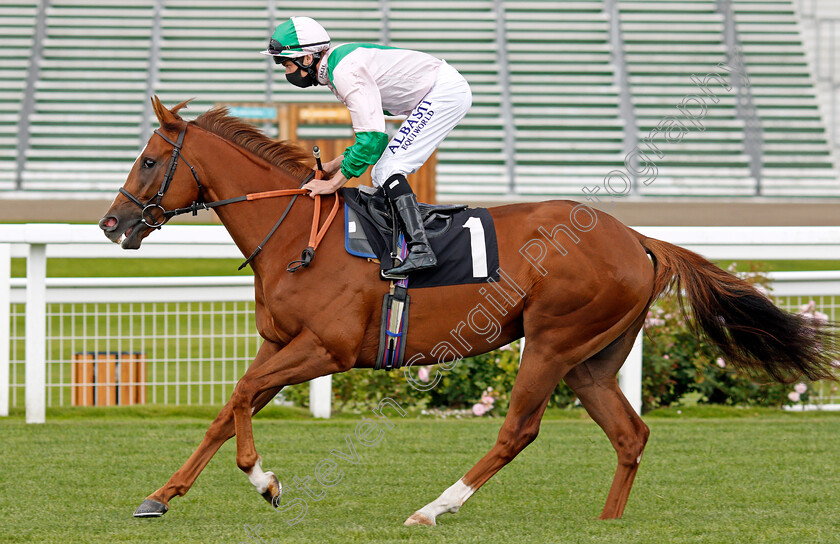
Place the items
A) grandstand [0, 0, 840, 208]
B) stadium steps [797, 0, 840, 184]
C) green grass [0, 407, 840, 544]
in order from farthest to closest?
stadium steps [797, 0, 840, 184], grandstand [0, 0, 840, 208], green grass [0, 407, 840, 544]

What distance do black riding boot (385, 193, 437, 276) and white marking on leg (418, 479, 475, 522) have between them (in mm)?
764

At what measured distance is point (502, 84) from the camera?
17.9m

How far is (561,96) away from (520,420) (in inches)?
585

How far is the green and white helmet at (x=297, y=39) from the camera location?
11.7 feet

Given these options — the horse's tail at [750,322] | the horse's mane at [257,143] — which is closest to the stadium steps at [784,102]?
the horse's tail at [750,322]

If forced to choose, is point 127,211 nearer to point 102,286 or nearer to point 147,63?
point 102,286

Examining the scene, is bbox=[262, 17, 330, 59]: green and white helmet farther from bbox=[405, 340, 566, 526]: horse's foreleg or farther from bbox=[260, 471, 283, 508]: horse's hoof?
bbox=[260, 471, 283, 508]: horse's hoof

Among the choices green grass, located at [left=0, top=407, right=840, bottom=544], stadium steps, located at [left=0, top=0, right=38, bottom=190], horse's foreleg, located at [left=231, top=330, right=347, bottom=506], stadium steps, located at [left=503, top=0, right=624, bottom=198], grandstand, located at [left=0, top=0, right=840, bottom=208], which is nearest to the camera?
green grass, located at [left=0, top=407, right=840, bottom=544]

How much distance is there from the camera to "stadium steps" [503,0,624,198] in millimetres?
16469

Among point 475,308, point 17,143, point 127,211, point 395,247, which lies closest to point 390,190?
point 395,247

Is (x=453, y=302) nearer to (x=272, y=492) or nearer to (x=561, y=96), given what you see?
(x=272, y=492)

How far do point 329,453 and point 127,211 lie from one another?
5.36 ft

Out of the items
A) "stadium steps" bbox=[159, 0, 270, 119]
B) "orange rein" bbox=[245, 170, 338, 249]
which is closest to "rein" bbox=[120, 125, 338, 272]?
"orange rein" bbox=[245, 170, 338, 249]

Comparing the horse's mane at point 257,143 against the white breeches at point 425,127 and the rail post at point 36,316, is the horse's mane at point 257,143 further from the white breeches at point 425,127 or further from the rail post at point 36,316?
the rail post at point 36,316
